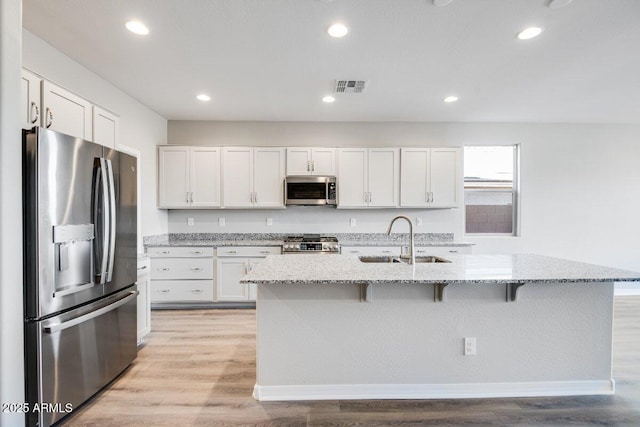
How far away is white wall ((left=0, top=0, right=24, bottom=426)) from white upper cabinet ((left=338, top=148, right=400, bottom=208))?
3.49m

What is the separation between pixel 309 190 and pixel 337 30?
7.71 ft

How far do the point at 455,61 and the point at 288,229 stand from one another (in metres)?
3.09

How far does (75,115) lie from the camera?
2258mm

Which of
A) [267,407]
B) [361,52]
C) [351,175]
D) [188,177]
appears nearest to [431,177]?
[351,175]

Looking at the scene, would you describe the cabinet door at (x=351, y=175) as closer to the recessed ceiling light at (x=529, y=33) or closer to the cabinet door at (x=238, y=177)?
the cabinet door at (x=238, y=177)

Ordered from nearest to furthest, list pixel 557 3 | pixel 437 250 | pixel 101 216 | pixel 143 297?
1. pixel 557 3
2. pixel 101 216
3. pixel 143 297
4. pixel 437 250

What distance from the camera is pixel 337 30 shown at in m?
2.32

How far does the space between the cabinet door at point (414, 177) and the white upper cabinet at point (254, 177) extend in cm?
176

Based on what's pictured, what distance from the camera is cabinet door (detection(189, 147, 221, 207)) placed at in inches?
175

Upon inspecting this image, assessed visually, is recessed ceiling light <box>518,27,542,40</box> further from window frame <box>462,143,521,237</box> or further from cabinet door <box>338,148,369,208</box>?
window frame <box>462,143,521,237</box>

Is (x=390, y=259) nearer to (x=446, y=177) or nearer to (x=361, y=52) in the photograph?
(x=361, y=52)

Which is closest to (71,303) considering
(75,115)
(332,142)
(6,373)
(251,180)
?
(6,373)

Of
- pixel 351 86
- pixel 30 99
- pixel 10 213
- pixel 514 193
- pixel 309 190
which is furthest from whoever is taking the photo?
pixel 514 193

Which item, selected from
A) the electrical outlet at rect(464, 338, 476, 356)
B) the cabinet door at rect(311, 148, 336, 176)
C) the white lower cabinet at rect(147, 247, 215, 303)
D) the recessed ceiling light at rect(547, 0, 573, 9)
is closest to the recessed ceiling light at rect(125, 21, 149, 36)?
the cabinet door at rect(311, 148, 336, 176)
